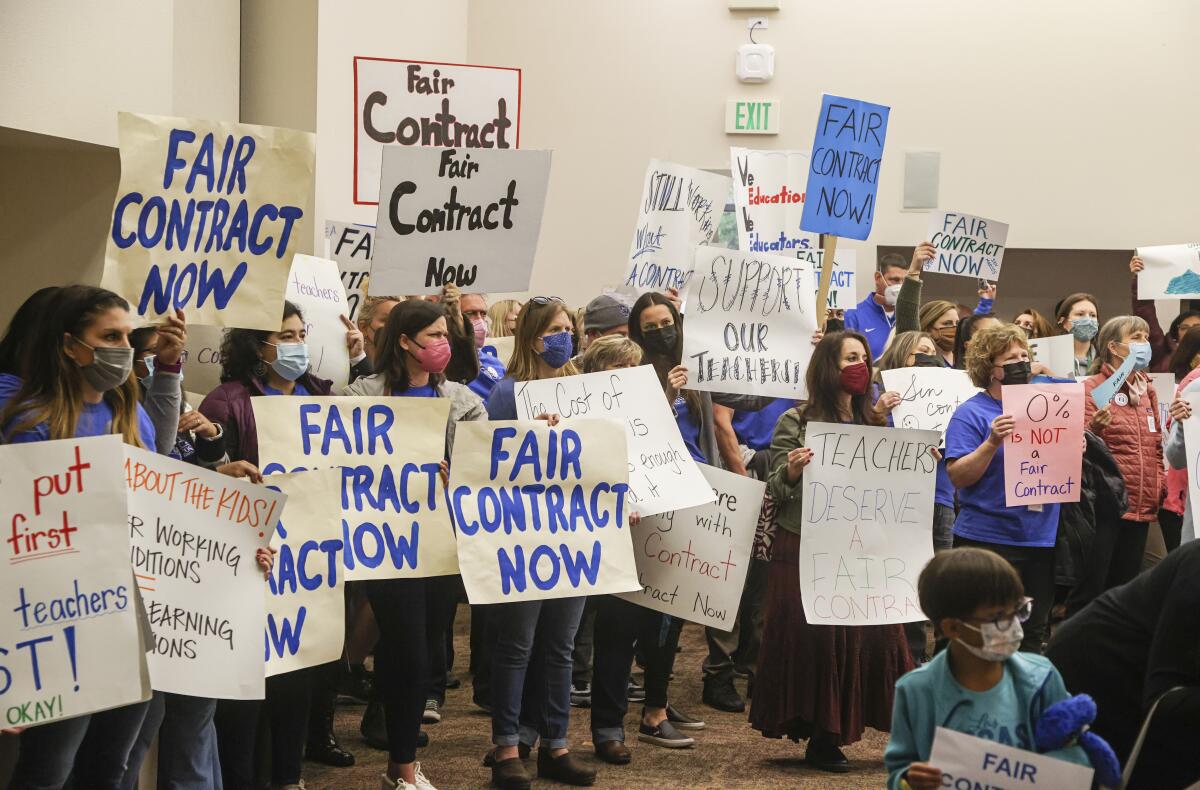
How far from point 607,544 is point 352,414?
43.0 inches

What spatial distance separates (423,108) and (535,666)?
2.38 metres

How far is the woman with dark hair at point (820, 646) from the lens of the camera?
5496 mm

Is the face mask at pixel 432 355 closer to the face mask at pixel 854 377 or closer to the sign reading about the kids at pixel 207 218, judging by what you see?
the sign reading about the kids at pixel 207 218

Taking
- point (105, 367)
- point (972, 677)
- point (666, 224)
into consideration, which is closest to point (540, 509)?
point (105, 367)

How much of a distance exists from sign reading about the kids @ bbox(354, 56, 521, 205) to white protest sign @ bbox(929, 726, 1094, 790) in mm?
3635

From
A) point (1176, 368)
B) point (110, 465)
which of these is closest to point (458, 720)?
point (110, 465)

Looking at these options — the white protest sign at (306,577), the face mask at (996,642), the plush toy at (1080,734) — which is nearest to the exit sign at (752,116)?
the white protest sign at (306,577)

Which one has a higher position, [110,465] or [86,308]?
[86,308]

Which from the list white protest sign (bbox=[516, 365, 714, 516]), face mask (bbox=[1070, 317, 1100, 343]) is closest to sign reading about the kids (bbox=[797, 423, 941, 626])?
white protest sign (bbox=[516, 365, 714, 516])

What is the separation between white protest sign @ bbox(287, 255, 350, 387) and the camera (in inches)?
236

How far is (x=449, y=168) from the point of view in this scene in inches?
Result: 214

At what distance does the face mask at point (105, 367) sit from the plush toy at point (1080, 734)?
248 cm

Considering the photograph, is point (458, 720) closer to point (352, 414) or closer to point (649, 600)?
point (649, 600)

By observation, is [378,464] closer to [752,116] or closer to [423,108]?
[423,108]
